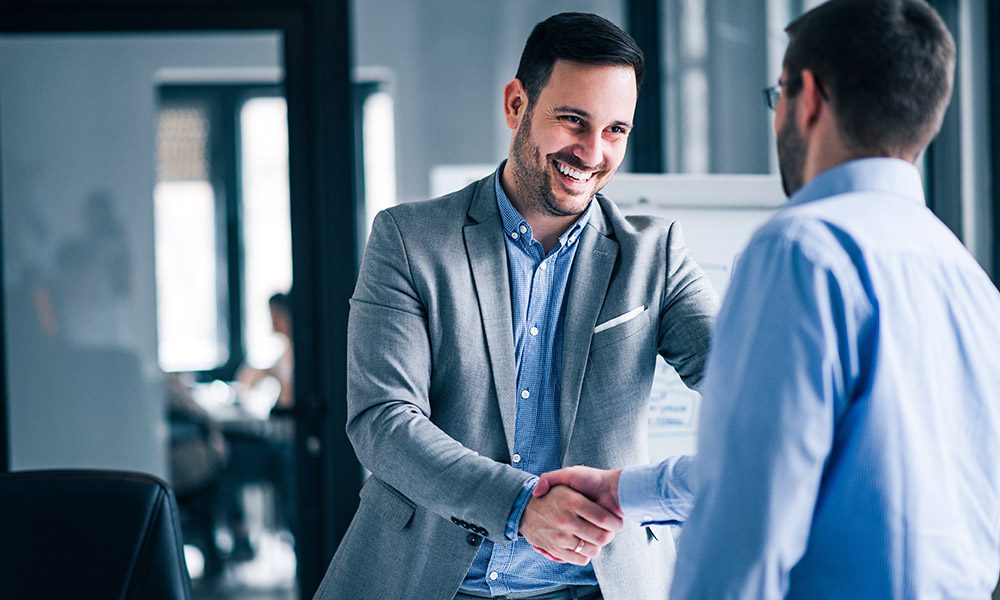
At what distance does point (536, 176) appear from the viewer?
5.25ft

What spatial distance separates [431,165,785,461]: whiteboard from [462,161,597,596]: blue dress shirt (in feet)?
3.33

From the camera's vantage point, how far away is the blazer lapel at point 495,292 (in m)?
1.51

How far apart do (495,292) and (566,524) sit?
38 centimetres

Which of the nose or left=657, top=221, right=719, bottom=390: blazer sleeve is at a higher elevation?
the nose

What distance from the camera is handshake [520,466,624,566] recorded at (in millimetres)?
1362

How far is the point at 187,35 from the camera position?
2.98 metres

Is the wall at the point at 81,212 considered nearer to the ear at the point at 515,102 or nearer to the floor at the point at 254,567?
the floor at the point at 254,567

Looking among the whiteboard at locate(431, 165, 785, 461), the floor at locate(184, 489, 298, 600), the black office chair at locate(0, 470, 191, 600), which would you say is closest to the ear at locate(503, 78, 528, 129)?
the black office chair at locate(0, 470, 191, 600)

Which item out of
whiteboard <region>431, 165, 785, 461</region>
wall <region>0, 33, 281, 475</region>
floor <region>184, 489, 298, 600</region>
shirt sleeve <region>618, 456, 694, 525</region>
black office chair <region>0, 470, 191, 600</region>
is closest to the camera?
shirt sleeve <region>618, 456, 694, 525</region>

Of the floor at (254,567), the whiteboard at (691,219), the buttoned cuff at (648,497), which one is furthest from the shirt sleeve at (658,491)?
the floor at (254,567)

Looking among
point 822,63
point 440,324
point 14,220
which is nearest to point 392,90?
point 14,220

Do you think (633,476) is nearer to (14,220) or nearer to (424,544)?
(424,544)

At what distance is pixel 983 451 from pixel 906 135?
1.04ft

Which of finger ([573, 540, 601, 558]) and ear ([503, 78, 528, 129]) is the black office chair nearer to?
finger ([573, 540, 601, 558])
